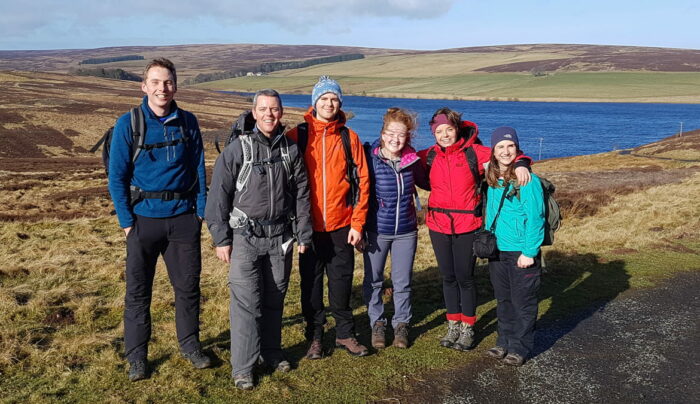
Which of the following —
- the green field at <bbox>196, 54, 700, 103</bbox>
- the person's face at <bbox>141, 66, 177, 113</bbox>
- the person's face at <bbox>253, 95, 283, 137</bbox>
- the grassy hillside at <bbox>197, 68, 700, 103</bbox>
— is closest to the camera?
the person's face at <bbox>253, 95, 283, 137</bbox>

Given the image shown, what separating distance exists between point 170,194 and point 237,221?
661mm

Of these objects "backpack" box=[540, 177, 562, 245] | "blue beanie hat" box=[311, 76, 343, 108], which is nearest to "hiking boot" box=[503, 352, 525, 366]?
"backpack" box=[540, 177, 562, 245]

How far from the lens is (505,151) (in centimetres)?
492

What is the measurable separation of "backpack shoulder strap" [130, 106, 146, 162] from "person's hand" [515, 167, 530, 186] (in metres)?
3.30

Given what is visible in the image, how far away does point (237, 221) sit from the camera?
14.9 feet

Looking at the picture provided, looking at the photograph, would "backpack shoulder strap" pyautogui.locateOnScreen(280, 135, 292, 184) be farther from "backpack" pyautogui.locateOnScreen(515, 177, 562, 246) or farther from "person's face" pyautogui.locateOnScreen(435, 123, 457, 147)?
"backpack" pyautogui.locateOnScreen(515, 177, 562, 246)

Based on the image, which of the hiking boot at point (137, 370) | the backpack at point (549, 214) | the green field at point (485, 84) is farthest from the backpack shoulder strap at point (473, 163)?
the green field at point (485, 84)

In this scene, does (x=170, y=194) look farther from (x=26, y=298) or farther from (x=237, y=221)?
(x=26, y=298)

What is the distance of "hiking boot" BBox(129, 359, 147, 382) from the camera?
4711 millimetres

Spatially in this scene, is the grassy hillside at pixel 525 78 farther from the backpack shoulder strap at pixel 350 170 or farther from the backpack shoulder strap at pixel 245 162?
the backpack shoulder strap at pixel 245 162

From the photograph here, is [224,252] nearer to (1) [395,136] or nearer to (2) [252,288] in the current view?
(2) [252,288]

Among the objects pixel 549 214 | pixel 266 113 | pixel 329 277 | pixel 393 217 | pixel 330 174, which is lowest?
pixel 329 277

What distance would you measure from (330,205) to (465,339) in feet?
6.49

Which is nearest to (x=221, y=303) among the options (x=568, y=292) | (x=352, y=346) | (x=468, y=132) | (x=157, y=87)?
(x=352, y=346)
